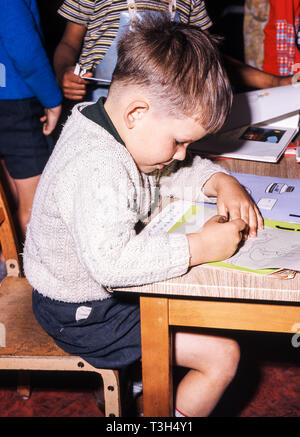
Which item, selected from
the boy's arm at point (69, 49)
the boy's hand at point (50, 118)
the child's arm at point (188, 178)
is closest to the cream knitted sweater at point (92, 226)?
the child's arm at point (188, 178)

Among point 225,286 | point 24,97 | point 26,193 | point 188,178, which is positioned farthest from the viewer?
point 26,193

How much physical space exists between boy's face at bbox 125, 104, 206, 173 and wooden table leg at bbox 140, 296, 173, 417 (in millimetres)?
292

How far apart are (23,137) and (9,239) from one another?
0.70 meters

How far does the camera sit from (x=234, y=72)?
1.72 metres

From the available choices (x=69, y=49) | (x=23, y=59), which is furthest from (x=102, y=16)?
(x=23, y=59)

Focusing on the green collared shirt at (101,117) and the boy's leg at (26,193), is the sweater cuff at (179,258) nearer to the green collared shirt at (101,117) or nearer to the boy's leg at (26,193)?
the green collared shirt at (101,117)

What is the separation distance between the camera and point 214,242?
792 mm

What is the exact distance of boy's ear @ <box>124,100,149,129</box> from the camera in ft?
2.78

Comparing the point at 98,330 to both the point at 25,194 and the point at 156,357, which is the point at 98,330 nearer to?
the point at 156,357

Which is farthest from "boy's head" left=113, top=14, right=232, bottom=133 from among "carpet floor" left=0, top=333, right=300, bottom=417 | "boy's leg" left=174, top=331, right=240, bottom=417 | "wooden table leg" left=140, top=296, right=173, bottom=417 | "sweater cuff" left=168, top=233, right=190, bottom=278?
"carpet floor" left=0, top=333, right=300, bottom=417

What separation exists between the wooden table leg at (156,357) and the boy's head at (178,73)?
366 mm

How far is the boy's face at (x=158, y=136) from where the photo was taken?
87 centimetres
